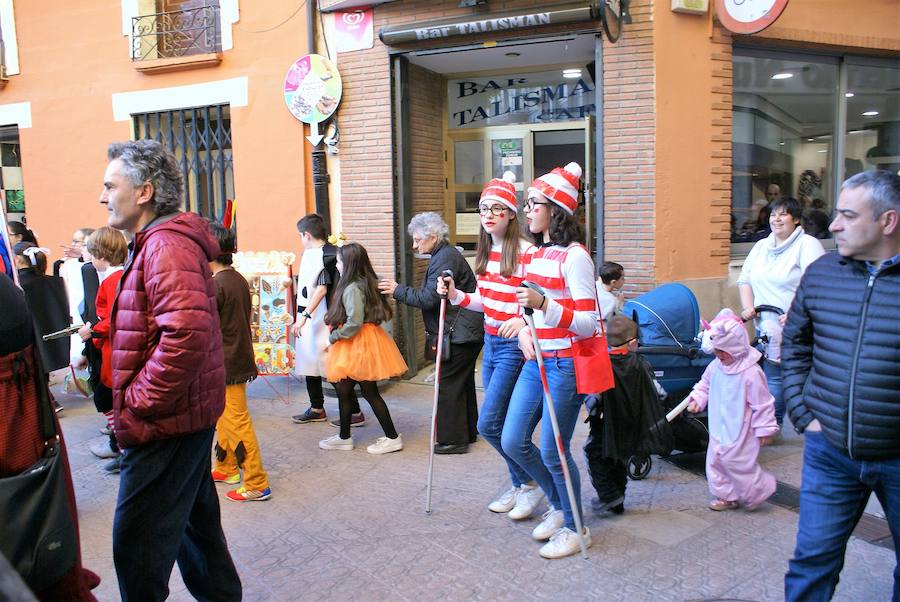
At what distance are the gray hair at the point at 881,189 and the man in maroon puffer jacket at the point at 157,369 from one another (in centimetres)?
255

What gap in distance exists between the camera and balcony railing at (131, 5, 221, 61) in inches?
386

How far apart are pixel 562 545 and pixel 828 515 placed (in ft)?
5.25

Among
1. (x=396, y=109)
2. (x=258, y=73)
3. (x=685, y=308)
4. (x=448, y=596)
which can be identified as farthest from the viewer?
(x=258, y=73)

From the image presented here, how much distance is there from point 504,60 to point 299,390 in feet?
14.3

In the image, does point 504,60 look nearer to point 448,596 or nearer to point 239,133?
point 239,133

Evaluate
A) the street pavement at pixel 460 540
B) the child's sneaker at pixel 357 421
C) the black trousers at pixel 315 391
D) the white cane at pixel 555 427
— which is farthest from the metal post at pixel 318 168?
the white cane at pixel 555 427

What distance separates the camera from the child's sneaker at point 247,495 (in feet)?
16.9

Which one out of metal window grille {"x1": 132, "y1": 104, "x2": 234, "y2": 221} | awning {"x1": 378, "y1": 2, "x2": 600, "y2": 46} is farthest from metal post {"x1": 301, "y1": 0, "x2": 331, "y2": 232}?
metal window grille {"x1": 132, "y1": 104, "x2": 234, "y2": 221}

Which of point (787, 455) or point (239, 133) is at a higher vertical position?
point (239, 133)

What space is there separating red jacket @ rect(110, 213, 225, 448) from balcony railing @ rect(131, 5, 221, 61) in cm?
765

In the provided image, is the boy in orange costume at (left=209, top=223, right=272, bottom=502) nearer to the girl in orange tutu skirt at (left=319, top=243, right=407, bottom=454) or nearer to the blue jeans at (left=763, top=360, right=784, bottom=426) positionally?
the girl in orange tutu skirt at (left=319, top=243, right=407, bottom=454)

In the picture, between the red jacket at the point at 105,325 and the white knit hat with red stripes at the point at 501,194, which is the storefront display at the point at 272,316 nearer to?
the red jacket at the point at 105,325

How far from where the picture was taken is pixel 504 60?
8.76 meters

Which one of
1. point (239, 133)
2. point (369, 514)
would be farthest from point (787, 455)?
point (239, 133)
